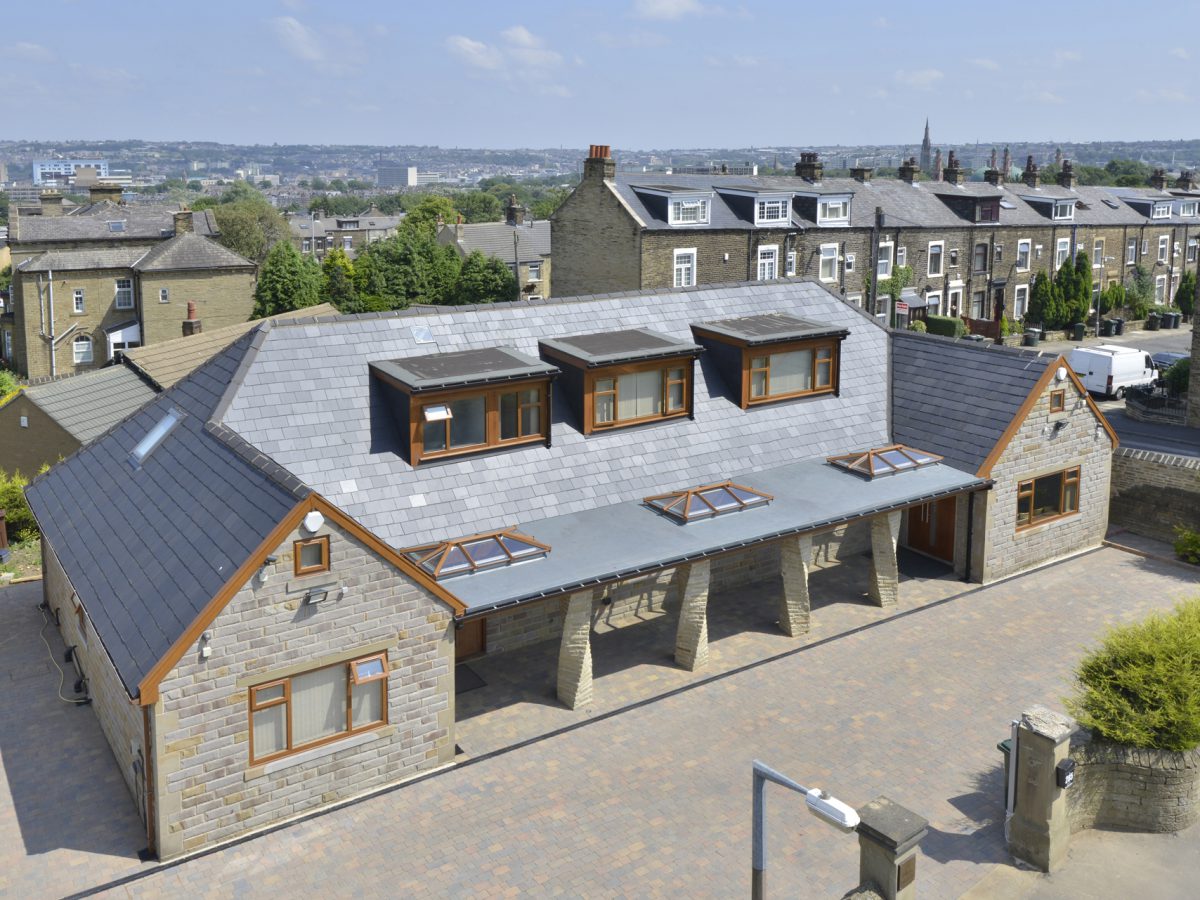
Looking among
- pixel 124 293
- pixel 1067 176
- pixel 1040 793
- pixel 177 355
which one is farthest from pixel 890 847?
pixel 1067 176

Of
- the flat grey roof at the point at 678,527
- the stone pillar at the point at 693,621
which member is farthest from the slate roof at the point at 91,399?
the stone pillar at the point at 693,621

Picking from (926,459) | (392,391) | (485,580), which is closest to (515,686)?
(485,580)

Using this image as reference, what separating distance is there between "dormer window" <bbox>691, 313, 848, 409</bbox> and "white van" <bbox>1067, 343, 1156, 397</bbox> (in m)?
25.1

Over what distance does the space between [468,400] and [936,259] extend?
48173 mm

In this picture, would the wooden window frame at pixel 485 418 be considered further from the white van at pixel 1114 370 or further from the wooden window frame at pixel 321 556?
the white van at pixel 1114 370

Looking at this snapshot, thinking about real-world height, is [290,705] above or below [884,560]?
below

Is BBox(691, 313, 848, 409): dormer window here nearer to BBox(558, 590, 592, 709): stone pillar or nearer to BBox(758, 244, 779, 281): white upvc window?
BBox(558, 590, 592, 709): stone pillar

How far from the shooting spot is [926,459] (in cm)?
2538

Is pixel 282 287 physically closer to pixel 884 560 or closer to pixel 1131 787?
pixel 884 560

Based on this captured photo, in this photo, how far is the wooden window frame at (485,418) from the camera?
2033 centimetres

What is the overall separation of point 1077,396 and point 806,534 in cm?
990

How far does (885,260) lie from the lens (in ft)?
196

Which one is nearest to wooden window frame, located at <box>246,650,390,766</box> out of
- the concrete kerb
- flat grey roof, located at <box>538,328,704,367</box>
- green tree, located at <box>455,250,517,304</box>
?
the concrete kerb

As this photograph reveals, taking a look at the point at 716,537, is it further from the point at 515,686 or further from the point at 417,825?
the point at 417,825
